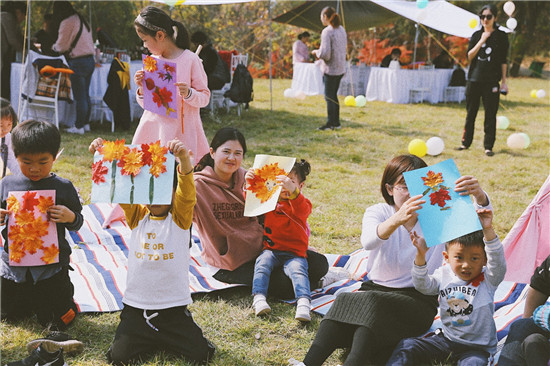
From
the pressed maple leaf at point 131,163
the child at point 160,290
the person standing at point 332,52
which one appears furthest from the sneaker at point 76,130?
the pressed maple leaf at point 131,163

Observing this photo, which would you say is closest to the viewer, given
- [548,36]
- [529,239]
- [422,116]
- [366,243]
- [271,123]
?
[366,243]

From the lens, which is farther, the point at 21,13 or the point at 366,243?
the point at 21,13

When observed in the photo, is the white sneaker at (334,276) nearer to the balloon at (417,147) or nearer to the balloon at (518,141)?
the balloon at (417,147)

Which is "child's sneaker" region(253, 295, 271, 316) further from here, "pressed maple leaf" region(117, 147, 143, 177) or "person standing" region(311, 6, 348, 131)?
"person standing" region(311, 6, 348, 131)

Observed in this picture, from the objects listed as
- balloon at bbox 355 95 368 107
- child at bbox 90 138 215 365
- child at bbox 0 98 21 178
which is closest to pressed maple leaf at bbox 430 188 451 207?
child at bbox 90 138 215 365

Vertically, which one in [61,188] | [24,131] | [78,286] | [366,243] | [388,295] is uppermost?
[24,131]

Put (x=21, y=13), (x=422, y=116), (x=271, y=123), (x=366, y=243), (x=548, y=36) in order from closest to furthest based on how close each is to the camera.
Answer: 1. (x=366, y=243)
2. (x=21, y=13)
3. (x=271, y=123)
4. (x=422, y=116)
5. (x=548, y=36)

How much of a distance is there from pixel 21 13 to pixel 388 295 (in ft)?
26.6

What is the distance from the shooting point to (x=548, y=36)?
2483 centimetres

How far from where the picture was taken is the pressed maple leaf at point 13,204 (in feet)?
8.94

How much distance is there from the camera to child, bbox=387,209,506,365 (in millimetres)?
2496

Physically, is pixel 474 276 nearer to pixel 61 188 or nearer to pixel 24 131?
pixel 61 188

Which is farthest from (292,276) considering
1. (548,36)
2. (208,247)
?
(548,36)

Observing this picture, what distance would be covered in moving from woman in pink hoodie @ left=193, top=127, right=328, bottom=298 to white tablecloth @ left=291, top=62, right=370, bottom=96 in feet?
35.5
